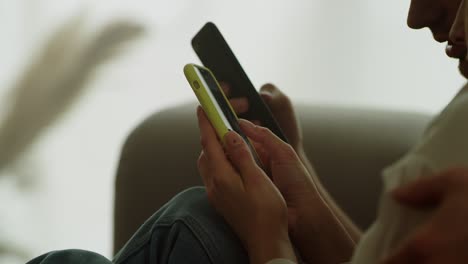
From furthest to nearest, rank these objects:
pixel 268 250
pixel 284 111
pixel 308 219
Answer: pixel 284 111
pixel 308 219
pixel 268 250

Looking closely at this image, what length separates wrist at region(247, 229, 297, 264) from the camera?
60 centimetres

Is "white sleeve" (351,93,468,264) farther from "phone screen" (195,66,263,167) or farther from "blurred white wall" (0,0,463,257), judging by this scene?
"blurred white wall" (0,0,463,257)

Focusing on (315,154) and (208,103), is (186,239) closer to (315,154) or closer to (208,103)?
(208,103)

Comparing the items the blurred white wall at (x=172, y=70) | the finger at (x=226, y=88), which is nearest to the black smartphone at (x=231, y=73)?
the finger at (x=226, y=88)

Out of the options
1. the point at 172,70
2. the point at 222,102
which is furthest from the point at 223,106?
the point at 172,70

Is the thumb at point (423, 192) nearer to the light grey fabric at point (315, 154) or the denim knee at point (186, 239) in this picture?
the denim knee at point (186, 239)

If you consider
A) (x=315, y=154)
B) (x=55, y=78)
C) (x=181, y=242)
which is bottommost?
(x=315, y=154)

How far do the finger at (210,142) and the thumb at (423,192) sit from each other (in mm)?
347

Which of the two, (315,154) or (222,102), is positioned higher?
(222,102)

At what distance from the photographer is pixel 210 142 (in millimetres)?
679

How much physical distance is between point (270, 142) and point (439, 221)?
0.39 meters

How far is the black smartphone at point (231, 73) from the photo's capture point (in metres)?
0.77

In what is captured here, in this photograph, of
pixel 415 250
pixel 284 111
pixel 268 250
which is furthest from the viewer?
pixel 284 111

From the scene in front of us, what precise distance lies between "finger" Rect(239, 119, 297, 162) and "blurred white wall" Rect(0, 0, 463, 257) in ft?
1.25
